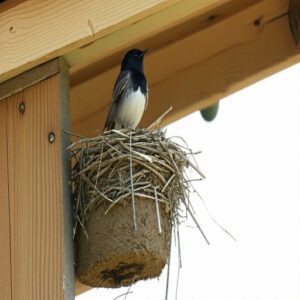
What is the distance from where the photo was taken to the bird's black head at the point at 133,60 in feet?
16.4

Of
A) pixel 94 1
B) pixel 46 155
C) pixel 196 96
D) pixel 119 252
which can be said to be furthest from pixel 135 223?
pixel 196 96

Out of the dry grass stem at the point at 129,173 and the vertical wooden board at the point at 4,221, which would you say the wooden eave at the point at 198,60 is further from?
the vertical wooden board at the point at 4,221

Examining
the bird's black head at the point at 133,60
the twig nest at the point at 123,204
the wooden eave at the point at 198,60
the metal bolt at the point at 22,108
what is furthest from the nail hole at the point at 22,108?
the bird's black head at the point at 133,60

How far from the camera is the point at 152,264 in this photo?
3.95 meters

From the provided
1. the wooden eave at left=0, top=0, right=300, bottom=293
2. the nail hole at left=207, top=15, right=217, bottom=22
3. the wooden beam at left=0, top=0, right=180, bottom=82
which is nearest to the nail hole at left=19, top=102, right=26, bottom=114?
the wooden beam at left=0, top=0, right=180, bottom=82

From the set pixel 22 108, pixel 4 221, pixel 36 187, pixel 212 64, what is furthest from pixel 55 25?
pixel 212 64

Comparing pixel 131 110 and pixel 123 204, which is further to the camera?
pixel 131 110

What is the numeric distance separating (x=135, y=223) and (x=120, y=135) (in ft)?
1.44

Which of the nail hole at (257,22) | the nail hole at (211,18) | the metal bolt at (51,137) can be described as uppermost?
the nail hole at (211,18)

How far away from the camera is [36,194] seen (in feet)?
12.6

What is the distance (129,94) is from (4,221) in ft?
4.87

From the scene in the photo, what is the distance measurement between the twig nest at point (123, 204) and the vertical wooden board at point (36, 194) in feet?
0.43

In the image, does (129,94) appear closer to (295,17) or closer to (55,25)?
(295,17)

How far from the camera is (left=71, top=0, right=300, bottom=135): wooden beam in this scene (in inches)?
191
